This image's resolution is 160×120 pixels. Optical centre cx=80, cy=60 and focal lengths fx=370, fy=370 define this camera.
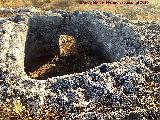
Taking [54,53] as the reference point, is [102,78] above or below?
above

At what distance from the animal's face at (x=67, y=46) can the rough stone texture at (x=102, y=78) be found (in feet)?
6.40

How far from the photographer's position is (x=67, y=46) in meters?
16.4

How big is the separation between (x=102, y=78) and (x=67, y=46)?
6647mm

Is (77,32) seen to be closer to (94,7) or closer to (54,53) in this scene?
(54,53)

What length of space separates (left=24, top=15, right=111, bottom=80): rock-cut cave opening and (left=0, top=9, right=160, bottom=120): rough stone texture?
1.88 feet

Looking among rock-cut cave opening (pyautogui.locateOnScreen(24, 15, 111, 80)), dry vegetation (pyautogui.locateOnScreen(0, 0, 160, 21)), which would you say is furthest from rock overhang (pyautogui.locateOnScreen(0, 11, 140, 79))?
dry vegetation (pyautogui.locateOnScreen(0, 0, 160, 21))

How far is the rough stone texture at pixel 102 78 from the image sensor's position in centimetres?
922

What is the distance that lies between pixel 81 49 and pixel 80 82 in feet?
17.2

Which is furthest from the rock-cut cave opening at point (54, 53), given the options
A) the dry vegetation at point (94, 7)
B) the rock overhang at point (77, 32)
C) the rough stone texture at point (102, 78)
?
the dry vegetation at point (94, 7)

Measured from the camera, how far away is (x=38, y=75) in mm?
14562

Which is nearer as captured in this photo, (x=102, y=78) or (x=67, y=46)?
(x=102, y=78)

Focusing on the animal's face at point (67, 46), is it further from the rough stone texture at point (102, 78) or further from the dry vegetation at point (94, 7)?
the dry vegetation at point (94, 7)

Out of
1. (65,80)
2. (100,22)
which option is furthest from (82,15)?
(65,80)

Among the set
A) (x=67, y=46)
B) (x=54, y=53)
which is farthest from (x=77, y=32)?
(x=67, y=46)
